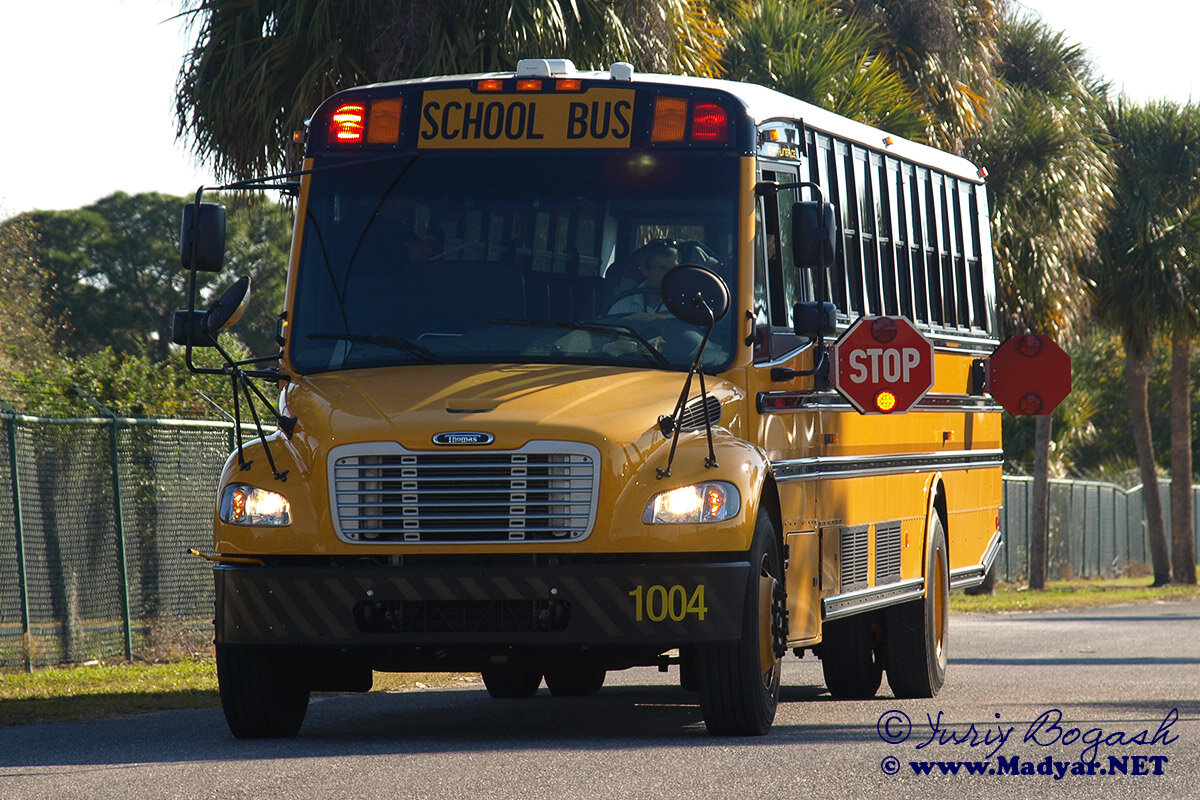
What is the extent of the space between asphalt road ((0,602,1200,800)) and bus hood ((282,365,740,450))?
1.37 meters

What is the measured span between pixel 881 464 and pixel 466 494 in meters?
3.76

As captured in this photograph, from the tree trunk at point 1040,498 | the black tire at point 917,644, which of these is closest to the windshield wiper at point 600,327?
the black tire at point 917,644

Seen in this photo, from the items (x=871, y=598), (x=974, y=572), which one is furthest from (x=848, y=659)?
(x=974, y=572)

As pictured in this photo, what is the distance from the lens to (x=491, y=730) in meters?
9.95

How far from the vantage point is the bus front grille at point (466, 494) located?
27.9 feet

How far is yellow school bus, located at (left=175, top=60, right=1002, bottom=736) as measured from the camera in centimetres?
850

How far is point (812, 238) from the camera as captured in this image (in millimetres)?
9281

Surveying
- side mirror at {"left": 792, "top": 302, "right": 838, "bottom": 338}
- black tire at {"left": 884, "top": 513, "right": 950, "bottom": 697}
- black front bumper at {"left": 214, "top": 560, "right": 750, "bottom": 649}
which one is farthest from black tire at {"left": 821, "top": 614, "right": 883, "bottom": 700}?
black front bumper at {"left": 214, "top": 560, "right": 750, "bottom": 649}

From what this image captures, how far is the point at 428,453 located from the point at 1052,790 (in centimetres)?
288

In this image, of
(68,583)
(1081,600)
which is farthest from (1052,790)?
(1081,600)

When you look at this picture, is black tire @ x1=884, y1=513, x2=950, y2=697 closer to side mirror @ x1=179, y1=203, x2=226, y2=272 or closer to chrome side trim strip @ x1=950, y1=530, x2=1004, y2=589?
chrome side trim strip @ x1=950, y1=530, x2=1004, y2=589

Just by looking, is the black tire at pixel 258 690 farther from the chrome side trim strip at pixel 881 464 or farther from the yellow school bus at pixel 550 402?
the chrome side trim strip at pixel 881 464

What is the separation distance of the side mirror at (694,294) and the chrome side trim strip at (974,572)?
5.37m

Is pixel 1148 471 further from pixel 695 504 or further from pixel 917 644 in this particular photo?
pixel 695 504
